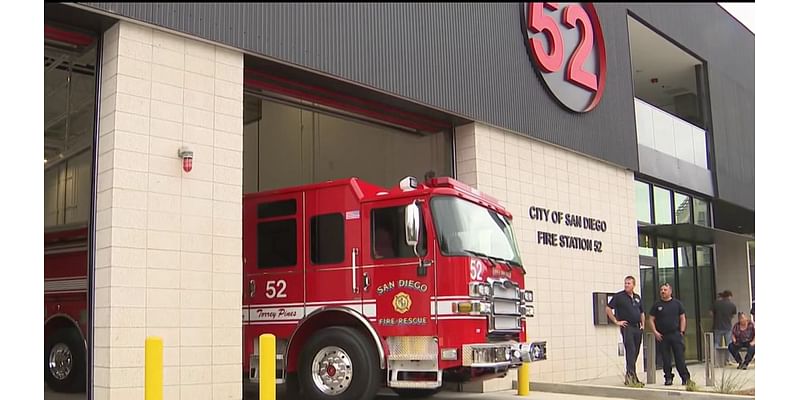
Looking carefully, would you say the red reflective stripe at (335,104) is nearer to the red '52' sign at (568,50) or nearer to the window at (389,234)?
the window at (389,234)

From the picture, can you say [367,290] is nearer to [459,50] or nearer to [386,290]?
[386,290]

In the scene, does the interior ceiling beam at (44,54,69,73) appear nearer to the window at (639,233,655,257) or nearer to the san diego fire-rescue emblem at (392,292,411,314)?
the san diego fire-rescue emblem at (392,292,411,314)

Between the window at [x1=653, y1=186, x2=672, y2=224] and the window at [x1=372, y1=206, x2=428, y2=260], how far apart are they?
1197cm

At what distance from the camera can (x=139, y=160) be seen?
934 cm

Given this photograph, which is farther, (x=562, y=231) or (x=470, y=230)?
(x=562, y=231)

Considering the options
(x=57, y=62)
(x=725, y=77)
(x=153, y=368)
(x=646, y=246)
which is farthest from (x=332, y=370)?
(x=725, y=77)

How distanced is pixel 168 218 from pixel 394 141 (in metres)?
7.02

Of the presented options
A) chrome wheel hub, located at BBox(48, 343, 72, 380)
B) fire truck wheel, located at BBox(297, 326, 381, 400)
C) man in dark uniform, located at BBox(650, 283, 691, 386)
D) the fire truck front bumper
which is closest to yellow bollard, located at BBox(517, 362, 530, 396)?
the fire truck front bumper

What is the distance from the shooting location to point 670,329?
1346cm

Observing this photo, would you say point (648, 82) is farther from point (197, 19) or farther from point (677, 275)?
point (197, 19)

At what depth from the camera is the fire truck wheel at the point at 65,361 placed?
1137 centimetres

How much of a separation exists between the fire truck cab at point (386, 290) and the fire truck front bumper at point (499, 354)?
15 millimetres
